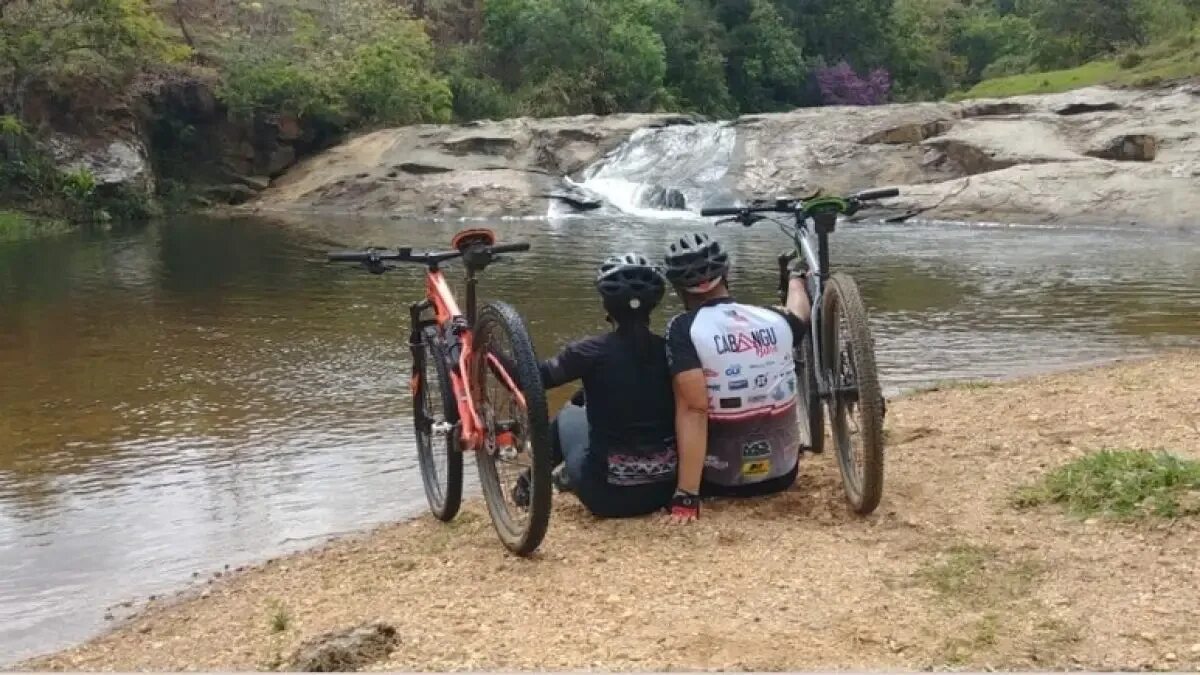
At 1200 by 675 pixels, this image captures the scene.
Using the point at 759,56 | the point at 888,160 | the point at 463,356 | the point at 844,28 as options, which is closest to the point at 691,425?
the point at 463,356

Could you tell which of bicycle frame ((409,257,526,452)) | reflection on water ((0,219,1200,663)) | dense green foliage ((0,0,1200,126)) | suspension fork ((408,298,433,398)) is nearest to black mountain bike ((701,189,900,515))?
bicycle frame ((409,257,526,452))

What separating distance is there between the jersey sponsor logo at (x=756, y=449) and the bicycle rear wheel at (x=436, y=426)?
47.7 inches

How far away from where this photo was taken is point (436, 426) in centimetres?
549

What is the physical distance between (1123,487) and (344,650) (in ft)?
9.51

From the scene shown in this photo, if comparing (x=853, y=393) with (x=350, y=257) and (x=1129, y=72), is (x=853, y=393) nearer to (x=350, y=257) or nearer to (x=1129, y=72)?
(x=350, y=257)

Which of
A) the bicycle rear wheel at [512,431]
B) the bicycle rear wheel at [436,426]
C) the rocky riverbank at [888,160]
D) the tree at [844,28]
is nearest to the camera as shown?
the bicycle rear wheel at [512,431]

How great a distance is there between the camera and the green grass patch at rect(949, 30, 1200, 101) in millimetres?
28672

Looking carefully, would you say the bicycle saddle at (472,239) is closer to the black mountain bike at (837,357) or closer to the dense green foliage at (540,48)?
the black mountain bike at (837,357)

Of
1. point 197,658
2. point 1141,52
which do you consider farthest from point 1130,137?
point 197,658

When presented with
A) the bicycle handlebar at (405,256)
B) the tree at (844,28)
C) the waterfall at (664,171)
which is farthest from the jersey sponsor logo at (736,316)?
the tree at (844,28)

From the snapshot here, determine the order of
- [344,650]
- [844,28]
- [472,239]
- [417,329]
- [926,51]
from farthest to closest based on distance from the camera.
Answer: [926,51]
[844,28]
[417,329]
[472,239]
[344,650]

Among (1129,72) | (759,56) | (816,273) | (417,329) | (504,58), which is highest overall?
(504,58)

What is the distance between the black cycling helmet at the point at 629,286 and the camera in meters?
4.87

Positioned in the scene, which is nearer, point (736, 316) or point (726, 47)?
point (736, 316)
